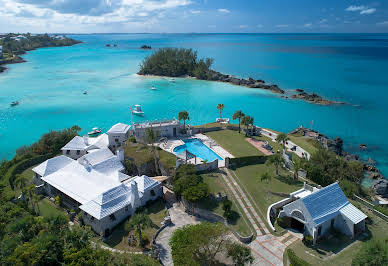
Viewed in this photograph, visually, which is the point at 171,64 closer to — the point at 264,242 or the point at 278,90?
the point at 278,90

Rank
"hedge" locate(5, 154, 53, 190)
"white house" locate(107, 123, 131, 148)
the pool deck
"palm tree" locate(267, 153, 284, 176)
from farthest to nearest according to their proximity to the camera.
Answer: "white house" locate(107, 123, 131, 148) < the pool deck < "hedge" locate(5, 154, 53, 190) < "palm tree" locate(267, 153, 284, 176)

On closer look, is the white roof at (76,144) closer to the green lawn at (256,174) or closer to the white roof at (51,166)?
the white roof at (51,166)

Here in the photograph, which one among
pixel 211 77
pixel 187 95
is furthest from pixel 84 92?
pixel 211 77

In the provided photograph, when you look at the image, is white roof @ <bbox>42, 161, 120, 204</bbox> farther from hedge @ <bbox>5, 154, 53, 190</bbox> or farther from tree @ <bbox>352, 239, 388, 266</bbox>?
tree @ <bbox>352, 239, 388, 266</bbox>

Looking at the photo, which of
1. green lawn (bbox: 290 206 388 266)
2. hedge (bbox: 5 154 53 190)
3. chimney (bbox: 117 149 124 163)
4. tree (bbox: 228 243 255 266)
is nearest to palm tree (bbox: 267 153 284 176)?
green lawn (bbox: 290 206 388 266)

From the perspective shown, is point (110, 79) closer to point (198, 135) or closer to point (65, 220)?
point (198, 135)

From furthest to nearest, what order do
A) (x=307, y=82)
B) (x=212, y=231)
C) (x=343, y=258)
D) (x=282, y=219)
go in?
(x=307, y=82)
(x=282, y=219)
(x=343, y=258)
(x=212, y=231)
